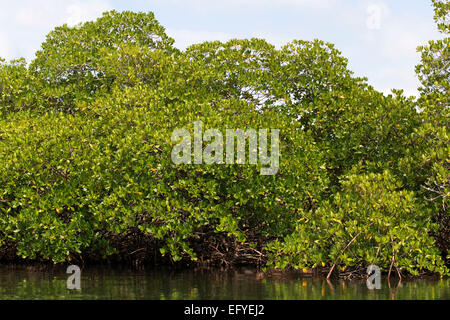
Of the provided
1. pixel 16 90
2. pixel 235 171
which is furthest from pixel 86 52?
pixel 235 171

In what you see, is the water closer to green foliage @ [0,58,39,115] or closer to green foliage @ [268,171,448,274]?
green foliage @ [268,171,448,274]

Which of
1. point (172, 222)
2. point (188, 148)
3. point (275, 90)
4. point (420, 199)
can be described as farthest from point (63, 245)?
point (420, 199)

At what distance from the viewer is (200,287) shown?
1328 centimetres

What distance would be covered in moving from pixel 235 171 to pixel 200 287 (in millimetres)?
3278

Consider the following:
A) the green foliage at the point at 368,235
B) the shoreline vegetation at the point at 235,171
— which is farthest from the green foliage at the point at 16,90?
the green foliage at the point at 368,235

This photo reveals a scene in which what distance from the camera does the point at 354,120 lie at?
715 inches

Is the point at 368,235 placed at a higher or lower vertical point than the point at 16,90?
lower

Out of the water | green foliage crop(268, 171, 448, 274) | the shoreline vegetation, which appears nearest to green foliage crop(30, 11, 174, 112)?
the shoreline vegetation

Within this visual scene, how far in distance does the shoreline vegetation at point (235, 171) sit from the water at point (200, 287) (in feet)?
2.03

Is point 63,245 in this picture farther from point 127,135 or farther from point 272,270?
point 272,270

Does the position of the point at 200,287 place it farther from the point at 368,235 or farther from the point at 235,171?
the point at 368,235

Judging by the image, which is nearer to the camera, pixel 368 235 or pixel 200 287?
pixel 200 287

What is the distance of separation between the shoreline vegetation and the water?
24.4 inches

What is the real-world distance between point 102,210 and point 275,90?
7.44 metres
